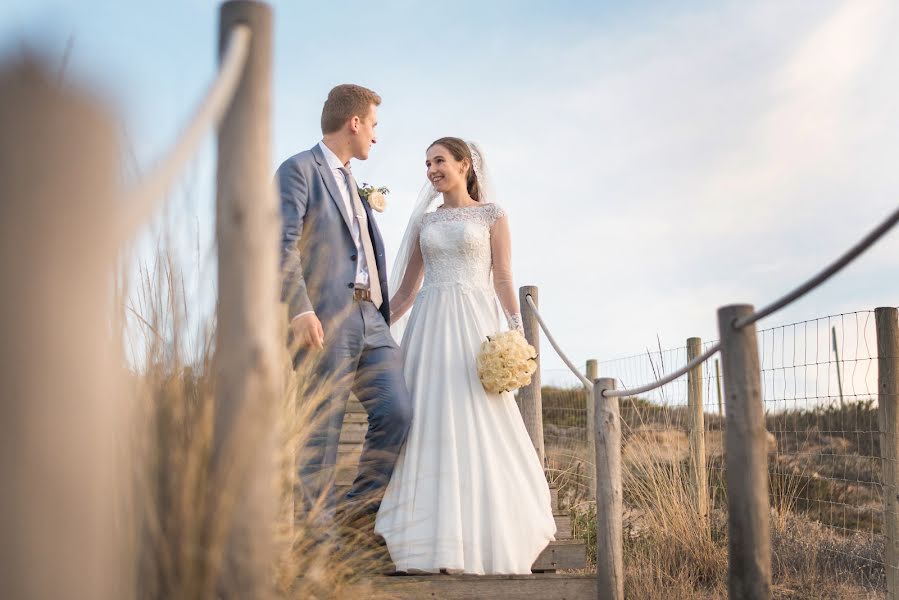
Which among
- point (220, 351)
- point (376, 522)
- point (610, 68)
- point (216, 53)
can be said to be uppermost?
point (610, 68)

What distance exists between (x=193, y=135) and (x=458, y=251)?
2.93 m

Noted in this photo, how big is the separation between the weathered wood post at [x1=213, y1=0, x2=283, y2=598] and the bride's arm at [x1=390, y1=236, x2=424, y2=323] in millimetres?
2836

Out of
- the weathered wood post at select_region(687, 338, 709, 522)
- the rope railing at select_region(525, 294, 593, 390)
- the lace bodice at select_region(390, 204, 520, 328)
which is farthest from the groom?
the weathered wood post at select_region(687, 338, 709, 522)

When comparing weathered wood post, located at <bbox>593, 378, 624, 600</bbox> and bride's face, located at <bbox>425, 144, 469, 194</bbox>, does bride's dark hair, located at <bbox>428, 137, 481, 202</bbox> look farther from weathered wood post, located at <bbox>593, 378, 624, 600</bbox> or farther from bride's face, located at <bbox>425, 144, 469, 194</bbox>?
weathered wood post, located at <bbox>593, 378, 624, 600</bbox>

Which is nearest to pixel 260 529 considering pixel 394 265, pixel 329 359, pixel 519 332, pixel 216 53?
pixel 216 53

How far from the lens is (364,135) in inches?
161

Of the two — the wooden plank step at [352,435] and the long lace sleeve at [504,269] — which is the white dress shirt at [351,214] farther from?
the wooden plank step at [352,435]

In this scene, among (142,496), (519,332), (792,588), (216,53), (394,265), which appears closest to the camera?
(142,496)

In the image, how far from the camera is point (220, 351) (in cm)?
175

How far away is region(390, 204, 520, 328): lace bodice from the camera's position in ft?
14.4

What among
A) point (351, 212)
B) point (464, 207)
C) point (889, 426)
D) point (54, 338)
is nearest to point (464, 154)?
point (464, 207)

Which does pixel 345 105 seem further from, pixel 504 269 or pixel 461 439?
pixel 461 439

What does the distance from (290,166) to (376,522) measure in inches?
64.7

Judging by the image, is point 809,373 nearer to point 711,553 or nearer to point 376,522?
point 711,553
